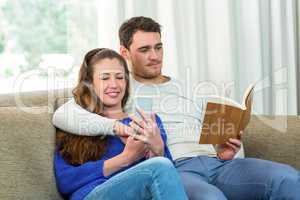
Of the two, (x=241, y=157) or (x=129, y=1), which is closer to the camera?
(x=241, y=157)

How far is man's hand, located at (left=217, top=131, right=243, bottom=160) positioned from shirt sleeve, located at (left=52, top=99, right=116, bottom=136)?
0.48 meters

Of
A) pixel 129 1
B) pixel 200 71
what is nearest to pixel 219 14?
pixel 200 71

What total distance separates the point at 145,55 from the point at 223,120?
56 centimetres

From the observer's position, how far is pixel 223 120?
181 cm

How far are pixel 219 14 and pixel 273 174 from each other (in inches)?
45.6

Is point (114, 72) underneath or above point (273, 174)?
above

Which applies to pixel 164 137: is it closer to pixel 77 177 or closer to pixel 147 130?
pixel 147 130

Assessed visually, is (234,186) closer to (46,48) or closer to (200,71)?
(200,71)

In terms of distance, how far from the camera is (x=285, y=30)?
8.77 feet

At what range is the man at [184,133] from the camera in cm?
173

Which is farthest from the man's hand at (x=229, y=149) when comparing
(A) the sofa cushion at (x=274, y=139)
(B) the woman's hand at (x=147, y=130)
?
(B) the woman's hand at (x=147, y=130)

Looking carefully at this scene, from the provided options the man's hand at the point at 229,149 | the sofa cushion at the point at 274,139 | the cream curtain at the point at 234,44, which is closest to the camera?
the man's hand at the point at 229,149

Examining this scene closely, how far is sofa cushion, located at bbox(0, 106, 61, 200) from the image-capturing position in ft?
5.54

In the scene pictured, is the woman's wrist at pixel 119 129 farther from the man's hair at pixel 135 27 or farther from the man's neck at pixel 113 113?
the man's hair at pixel 135 27
